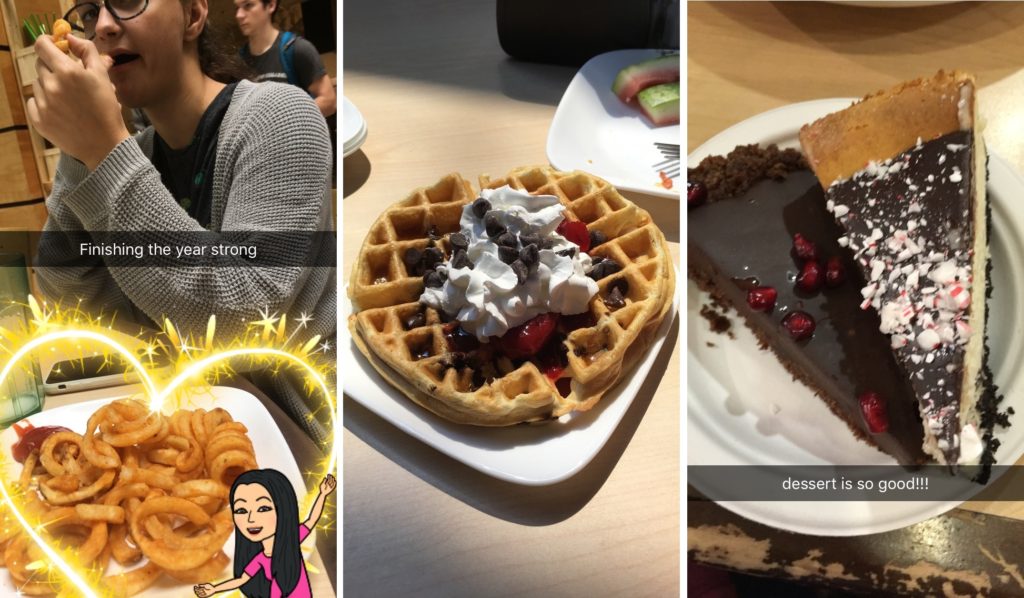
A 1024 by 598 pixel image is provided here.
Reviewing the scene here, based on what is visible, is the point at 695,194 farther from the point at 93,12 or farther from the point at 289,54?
the point at 93,12

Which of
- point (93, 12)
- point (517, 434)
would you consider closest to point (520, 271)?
point (517, 434)

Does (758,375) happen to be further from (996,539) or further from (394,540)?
(394,540)

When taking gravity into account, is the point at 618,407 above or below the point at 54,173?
below

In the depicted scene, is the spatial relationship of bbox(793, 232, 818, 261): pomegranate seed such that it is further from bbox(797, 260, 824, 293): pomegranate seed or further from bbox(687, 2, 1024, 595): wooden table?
bbox(687, 2, 1024, 595): wooden table

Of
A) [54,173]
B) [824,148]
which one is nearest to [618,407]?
[824,148]

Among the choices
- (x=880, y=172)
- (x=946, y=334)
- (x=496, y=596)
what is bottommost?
(x=496, y=596)

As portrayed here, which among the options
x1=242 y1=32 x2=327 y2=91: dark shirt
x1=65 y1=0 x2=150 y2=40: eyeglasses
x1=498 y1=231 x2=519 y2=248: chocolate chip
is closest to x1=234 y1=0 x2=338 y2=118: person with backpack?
x1=242 y1=32 x2=327 y2=91: dark shirt

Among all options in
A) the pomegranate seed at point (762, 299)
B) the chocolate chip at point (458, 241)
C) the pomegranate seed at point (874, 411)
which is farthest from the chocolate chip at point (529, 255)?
the pomegranate seed at point (874, 411)
